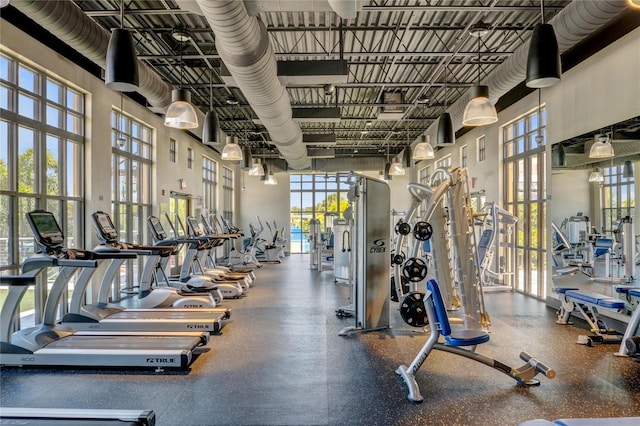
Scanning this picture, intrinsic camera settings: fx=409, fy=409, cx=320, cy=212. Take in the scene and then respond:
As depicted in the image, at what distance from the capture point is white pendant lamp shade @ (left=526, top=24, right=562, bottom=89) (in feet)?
11.7

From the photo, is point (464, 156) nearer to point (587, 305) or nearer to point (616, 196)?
point (616, 196)

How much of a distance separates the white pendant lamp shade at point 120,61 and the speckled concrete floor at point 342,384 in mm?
2770

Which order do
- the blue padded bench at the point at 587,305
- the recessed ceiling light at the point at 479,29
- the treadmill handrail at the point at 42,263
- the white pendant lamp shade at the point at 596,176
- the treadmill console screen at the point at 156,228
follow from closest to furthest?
the treadmill handrail at the point at 42,263 → the blue padded bench at the point at 587,305 → the white pendant lamp shade at the point at 596,176 → the recessed ceiling light at the point at 479,29 → the treadmill console screen at the point at 156,228

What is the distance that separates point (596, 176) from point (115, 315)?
7.00 m

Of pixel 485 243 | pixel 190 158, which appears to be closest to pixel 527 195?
pixel 485 243

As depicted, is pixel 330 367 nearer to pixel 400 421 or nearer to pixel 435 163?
pixel 400 421

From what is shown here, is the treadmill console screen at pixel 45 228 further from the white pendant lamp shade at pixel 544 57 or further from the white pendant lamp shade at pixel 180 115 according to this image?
the white pendant lamp shade at pixel 544 57

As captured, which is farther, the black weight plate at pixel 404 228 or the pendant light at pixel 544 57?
the black weight plate at pixel 404 228

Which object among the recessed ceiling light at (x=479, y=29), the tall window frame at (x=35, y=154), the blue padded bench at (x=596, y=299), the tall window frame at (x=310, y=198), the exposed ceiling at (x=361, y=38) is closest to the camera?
the blue padded bench at (x=596, y=299)

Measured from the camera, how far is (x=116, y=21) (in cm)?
616

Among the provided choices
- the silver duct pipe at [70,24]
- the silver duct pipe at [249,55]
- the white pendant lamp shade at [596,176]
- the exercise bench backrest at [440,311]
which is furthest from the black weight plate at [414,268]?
the silver duct pipe at [70,24]

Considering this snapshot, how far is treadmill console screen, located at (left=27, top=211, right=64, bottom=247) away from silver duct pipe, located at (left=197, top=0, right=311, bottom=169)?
2678 mm

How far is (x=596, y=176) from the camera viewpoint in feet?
19.1

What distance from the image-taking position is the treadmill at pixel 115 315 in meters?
4.74
